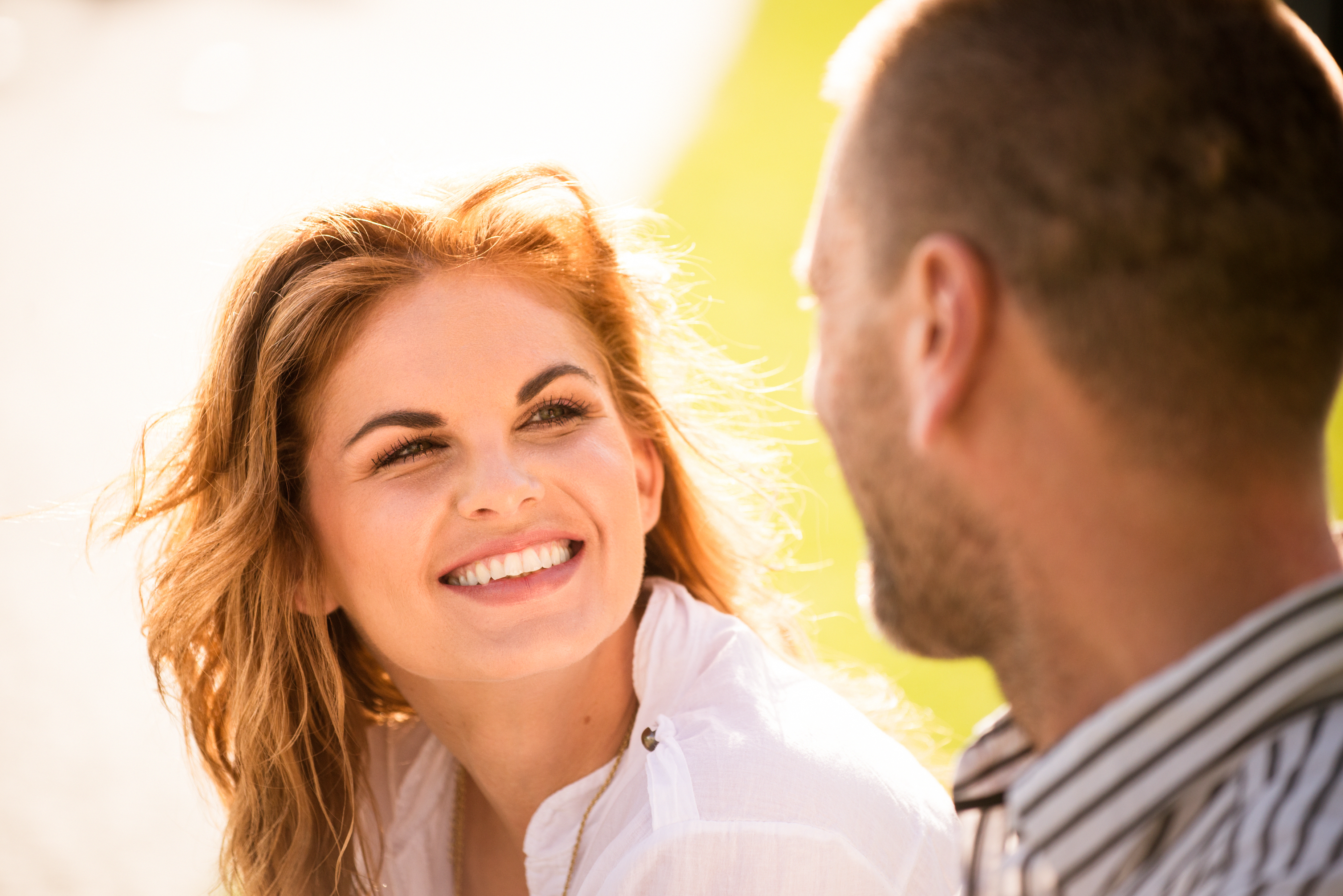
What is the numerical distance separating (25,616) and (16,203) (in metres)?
4.13

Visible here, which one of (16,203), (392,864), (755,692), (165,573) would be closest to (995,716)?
(755,692)

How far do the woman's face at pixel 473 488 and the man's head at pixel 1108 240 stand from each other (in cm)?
100

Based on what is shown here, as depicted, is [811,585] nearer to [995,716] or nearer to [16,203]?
[995,716]

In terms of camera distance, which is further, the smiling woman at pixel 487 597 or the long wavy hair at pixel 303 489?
the long wavy hair at pixel 303 489

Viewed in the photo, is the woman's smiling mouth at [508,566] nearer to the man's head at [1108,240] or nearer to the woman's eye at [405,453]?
the woman's eye at [405,453]

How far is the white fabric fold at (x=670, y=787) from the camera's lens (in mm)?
1916

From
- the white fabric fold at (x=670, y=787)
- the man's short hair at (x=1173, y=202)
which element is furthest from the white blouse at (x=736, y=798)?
the man's short hair at (x=1173, y=202)

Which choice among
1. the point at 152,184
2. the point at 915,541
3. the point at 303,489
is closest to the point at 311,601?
the point at 303,489

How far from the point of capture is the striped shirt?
39.6 inches

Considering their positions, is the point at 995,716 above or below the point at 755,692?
below

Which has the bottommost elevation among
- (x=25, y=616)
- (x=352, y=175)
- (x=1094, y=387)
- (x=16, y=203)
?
(x=1094, y=387)

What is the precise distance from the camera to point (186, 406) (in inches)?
98.0

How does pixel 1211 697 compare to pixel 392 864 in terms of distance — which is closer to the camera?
pixel 1211 697

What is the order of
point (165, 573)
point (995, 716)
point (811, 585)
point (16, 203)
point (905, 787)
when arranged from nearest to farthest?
point (995, 716)
point (905, 787)
point (165, 573)
point (811, 585)
point (16, 203)
